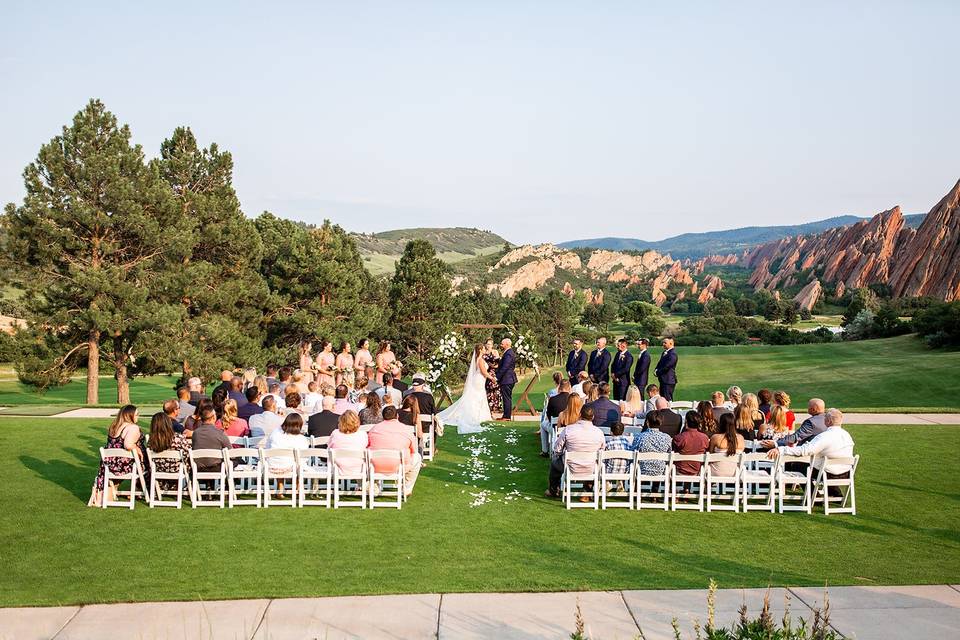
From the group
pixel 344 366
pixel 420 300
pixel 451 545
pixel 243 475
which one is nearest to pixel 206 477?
pixel 243 475

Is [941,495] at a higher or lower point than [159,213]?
lower

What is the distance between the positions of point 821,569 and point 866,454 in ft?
21.9

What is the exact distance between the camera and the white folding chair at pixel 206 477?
31.7ft

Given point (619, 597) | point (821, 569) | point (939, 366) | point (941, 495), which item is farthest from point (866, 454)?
point (939, 366)

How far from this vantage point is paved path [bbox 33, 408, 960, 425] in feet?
54.5

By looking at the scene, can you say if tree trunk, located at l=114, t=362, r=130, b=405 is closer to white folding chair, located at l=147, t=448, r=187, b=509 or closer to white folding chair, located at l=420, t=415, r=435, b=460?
white folding chair, located at l=420, t=415, r=435, b=460

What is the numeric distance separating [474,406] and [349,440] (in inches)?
243

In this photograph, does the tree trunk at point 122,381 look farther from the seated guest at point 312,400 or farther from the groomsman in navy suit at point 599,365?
the groomsman in navy suit at point 599,365

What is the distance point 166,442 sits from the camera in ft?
32.1

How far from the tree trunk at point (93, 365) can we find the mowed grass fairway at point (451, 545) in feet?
49.6

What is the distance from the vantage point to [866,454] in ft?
43.7

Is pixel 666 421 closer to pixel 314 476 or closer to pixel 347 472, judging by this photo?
pixel 347 472

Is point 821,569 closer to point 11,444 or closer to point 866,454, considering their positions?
point 866,454

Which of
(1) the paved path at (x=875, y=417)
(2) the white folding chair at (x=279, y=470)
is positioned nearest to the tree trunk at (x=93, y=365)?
(1) the paved path at (x=875, y=417)
